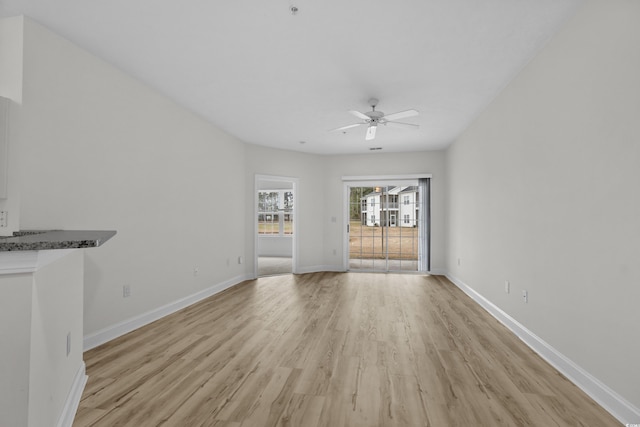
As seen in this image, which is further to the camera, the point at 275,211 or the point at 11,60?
the point at 275,211

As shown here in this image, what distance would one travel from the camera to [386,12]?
2160 mm

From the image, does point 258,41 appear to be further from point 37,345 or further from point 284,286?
point 284,286

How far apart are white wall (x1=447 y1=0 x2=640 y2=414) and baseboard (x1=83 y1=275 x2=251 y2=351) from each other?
389cm

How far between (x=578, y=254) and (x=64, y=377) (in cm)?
341

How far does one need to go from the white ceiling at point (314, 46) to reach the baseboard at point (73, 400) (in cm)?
254

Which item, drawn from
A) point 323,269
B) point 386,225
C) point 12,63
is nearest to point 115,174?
point 12,63

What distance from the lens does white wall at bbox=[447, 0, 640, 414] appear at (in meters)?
1.76

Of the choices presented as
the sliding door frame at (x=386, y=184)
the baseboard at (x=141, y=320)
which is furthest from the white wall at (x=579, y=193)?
the baseboard at (x=141, y=320)

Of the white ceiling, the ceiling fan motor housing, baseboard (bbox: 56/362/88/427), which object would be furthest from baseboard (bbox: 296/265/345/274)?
baseboard (bbox: 56/362/88/427)

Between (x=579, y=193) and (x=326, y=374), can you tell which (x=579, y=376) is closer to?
(x=579, y=193)

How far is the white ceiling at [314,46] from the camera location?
214 cm

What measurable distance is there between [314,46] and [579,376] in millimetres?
3191

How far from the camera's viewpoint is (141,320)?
3.32 meters

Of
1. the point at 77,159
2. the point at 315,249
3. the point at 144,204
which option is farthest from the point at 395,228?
the point at 77,159
